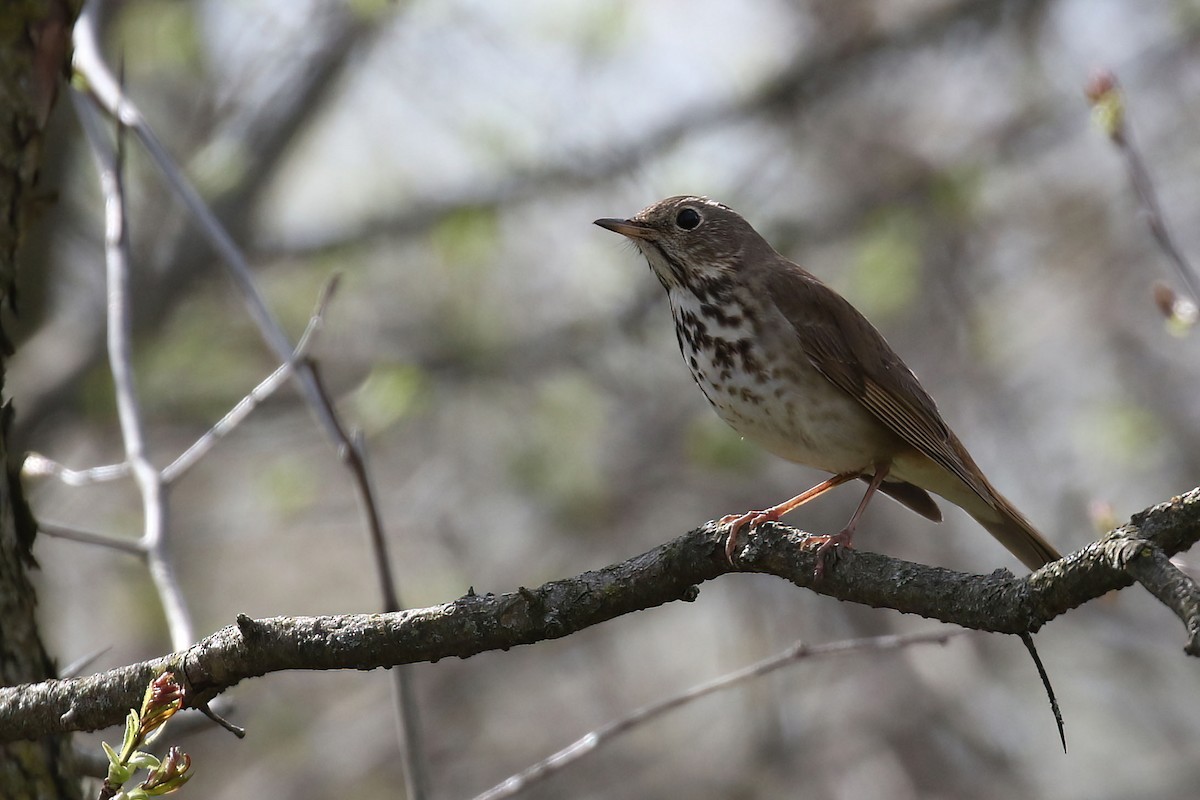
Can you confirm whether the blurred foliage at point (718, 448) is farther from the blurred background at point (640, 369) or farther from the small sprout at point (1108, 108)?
the small sprout at point (1108, 108)

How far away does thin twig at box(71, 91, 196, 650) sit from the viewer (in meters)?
3.64

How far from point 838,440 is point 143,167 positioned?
7.92 m

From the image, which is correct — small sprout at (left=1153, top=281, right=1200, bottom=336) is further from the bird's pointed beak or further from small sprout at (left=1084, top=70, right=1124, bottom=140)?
the bird's pointed beak

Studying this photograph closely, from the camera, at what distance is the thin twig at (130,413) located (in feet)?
11.9

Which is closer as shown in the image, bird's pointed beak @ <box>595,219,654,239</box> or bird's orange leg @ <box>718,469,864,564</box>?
bird's orange leg @ <box>718,469,864,564</box>

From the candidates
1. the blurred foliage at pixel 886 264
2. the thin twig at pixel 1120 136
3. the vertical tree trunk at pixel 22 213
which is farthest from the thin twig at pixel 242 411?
the blurred foliage at pixel 886 264

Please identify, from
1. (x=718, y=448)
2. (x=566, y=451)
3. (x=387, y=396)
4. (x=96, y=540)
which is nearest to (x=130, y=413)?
(x=96, y=540)

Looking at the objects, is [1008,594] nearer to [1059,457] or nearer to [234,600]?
[1059,457]

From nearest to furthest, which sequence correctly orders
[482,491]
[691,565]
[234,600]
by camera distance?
1. [691,565]
2. [482,491]
3. [234,600]

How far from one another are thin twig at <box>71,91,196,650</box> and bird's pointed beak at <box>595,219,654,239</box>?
6.49ft

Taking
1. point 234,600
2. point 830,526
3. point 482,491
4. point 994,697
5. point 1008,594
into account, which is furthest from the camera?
point 234,600

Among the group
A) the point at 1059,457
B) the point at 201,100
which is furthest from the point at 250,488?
the point at 1059,457

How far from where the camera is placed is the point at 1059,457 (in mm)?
10570

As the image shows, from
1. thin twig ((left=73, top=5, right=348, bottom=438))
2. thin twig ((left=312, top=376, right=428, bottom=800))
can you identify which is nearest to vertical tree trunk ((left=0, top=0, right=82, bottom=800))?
thin twig ((left=73, top=5, right=348, bottom=438))
